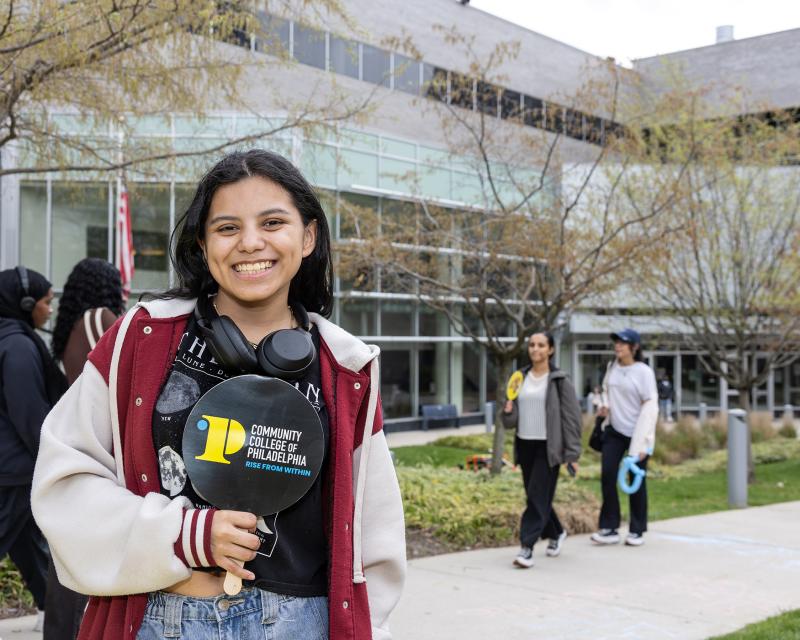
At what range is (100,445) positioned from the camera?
1895mm

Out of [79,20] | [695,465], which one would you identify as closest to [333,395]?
[79,20]

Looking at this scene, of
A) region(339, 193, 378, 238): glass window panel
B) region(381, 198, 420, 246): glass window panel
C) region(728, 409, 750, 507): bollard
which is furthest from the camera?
region(381, 198, 420, 246): glass window panel

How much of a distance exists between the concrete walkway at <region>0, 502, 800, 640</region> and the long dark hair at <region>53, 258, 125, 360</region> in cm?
183

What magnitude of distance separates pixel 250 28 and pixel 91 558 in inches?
216

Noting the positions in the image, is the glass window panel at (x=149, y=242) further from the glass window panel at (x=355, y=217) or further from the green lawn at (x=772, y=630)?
the green lawn at (x=772, y=630)

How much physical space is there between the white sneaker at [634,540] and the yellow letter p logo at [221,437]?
7.29 m

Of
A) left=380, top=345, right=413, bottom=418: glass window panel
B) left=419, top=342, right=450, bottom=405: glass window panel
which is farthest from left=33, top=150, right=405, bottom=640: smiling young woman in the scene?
left=419, top=342, right=450, bottom=405: glass window panel

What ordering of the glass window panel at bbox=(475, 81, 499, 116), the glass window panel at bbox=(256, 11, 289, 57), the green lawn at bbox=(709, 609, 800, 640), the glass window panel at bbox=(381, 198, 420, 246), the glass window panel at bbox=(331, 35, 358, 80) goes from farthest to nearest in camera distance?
the glass window panel at bbox=(331, 35, 358, 80)
the glass window panel at bbox=(475, 81, 499, 116)
the glass window panel at bbox=(381, 198, 420, 246)
the glass window panel at bbox=(256, 11, 289, 57)
the green lawn at bbox=(709, 609, 800, 640)

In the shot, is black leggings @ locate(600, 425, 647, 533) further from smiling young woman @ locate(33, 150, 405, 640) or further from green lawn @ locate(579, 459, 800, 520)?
smiling young woman @ locate(33, 150, 405, 640)

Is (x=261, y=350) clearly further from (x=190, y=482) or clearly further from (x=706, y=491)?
(x=706, y=491)

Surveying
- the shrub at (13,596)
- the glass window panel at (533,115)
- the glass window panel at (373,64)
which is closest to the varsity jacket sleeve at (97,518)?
the shrub at (13,596)

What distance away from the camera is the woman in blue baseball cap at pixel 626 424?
8.52 meters

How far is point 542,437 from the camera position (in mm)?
7672

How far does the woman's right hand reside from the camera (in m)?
1.80
